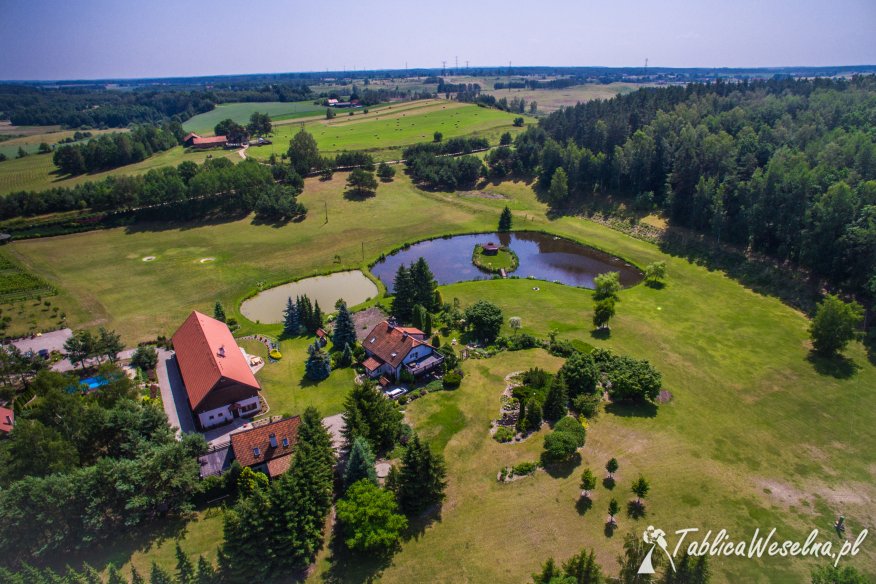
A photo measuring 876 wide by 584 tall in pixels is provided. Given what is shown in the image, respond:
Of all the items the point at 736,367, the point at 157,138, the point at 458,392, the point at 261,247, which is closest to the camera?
the point at 458,392

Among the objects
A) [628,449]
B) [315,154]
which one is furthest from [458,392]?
[315,154]

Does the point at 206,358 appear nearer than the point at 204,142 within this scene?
Yes

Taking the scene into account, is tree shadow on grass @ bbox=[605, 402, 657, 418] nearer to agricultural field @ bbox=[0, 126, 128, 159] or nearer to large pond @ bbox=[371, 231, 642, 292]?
large pond @ bbox=[371, 231, 642, 292]

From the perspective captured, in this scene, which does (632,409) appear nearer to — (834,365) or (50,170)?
(834,365)

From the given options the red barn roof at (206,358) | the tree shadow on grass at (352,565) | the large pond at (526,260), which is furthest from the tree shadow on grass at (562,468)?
the large pond at (526,260)

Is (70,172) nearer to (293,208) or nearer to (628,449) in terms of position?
(293,208)

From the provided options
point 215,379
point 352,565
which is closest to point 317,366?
point 215,379

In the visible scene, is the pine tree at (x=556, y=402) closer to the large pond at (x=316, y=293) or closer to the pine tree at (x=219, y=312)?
the large pond at (x=316, y=293)
